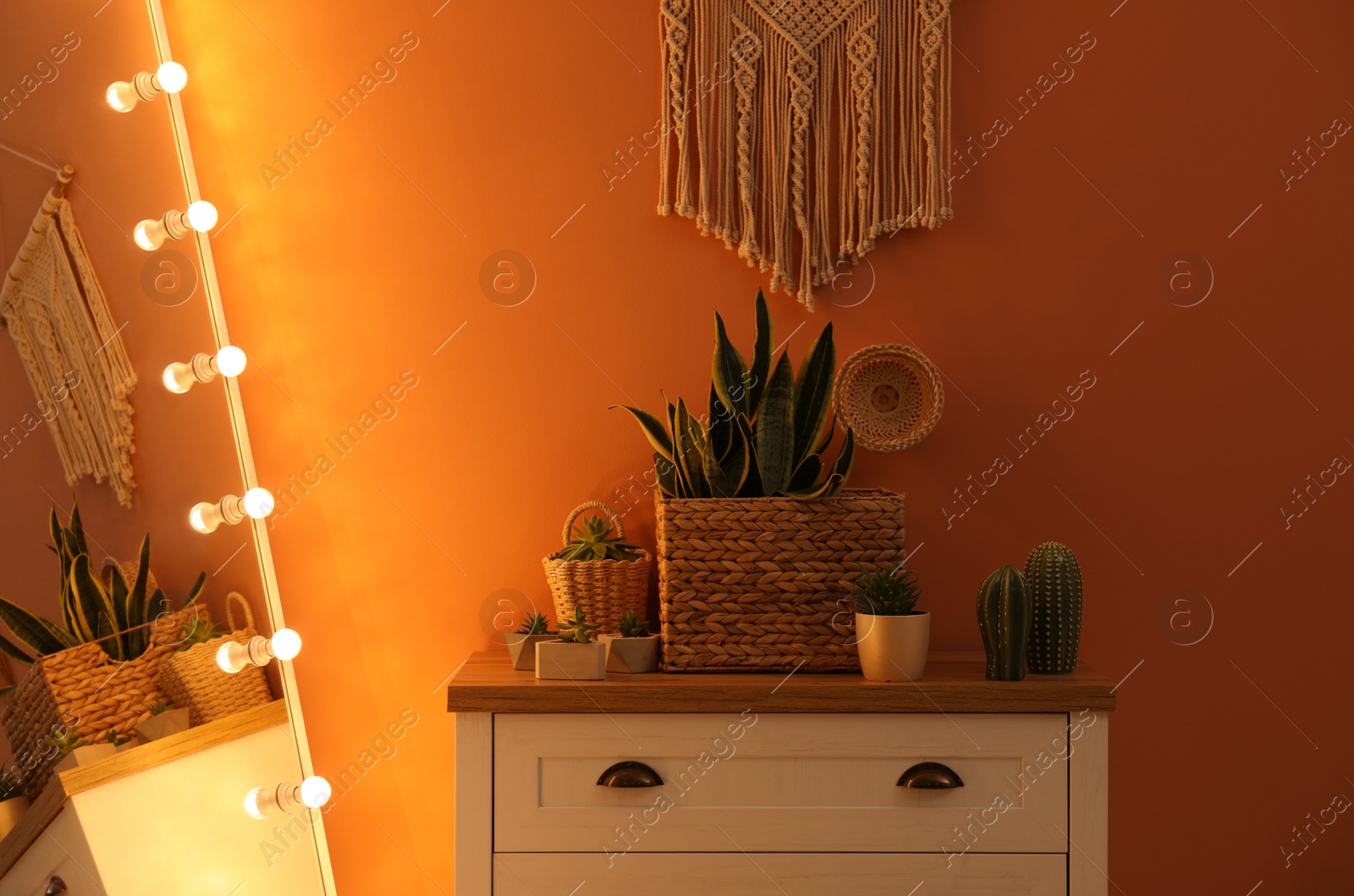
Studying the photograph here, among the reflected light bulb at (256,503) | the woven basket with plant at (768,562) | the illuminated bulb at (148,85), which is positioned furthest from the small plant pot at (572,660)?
the illuminated bulb at (148,85)

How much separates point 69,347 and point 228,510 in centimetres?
33

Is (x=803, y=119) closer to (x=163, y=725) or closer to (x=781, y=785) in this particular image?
(x=781, y=785)

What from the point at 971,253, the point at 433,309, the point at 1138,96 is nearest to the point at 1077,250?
the point at 971,253

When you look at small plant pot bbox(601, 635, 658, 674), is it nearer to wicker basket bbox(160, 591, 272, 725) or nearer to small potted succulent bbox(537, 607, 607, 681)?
small potted succulent bbox(537, 607, 607, 681)

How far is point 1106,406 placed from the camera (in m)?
1.64

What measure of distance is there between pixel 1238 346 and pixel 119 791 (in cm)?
188

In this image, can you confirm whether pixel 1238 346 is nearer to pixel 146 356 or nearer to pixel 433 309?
pixel 433 309

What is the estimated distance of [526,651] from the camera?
1.38 m

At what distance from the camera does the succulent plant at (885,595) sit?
4.20 ft

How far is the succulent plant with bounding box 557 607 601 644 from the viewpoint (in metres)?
1.31

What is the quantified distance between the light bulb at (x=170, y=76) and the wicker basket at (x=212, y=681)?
2.58ft

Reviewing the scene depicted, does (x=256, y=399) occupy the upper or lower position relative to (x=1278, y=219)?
lower

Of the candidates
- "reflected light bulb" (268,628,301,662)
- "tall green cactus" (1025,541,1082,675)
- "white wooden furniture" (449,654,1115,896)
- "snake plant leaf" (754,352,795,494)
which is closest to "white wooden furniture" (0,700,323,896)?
"reflected light bulb" (268,628,301,662)

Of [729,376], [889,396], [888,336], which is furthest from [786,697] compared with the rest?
[888,336]
